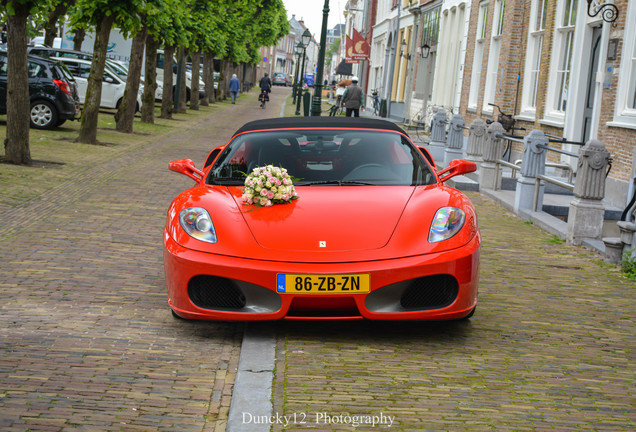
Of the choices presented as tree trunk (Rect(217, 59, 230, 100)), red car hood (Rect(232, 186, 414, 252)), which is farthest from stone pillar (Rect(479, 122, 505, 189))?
tree trunk (Rect(217, 59, 230, 100))

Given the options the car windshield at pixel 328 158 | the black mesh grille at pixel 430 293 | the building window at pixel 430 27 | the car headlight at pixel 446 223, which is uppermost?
the building window at pixel 430 27

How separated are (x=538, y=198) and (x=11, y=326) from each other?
795 cm

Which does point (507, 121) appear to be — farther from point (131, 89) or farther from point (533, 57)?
point (131, 89)

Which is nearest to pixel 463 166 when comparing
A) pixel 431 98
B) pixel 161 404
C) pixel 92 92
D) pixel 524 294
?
pixel 524 294

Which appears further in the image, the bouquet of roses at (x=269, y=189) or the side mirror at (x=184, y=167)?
the side mirror at (x=184, y=167)

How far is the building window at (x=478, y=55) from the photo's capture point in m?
25.1

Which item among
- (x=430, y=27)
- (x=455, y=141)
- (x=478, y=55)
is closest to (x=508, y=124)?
(x=455, y=141)

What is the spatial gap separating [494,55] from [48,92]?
11.4m

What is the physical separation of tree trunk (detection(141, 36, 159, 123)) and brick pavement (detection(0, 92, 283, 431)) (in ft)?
57.0

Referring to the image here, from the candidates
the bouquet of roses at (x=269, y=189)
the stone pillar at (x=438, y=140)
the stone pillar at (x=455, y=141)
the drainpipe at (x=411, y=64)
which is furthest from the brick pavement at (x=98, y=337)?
the drainpipe at (x=411, y=64)

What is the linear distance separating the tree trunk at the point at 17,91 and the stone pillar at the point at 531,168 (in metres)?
7.82

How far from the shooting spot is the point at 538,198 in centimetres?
1170

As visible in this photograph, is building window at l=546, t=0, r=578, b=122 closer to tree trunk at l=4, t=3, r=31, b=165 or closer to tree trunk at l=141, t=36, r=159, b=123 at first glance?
tree trunk at l=4, t=3, r=31, b=165

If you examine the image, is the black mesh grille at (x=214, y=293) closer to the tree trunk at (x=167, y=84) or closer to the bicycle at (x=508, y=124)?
the bicycle at (x=508, y=124)
